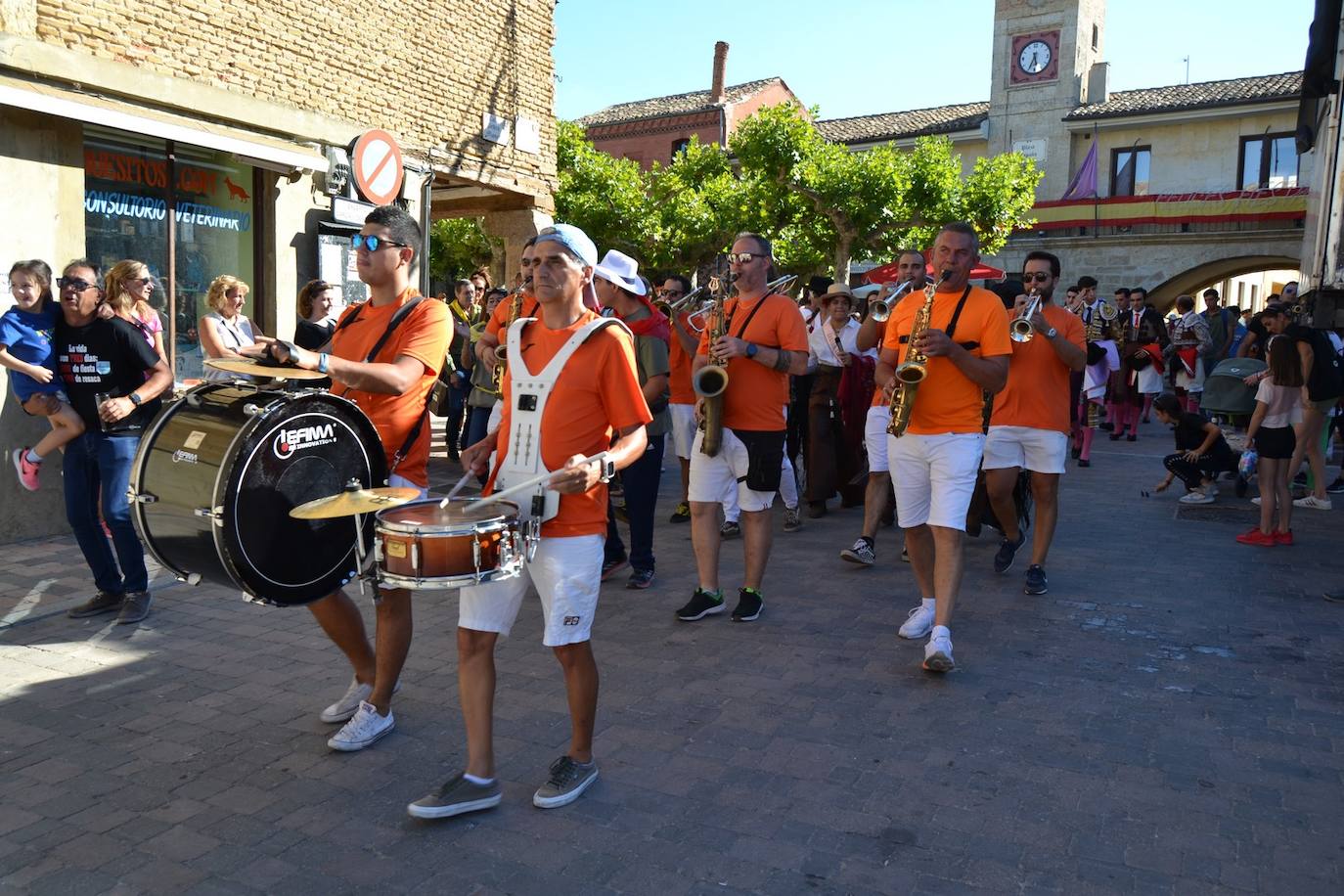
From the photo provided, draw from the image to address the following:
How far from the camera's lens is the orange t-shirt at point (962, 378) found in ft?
16.4

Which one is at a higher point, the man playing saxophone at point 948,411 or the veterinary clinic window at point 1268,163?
the veterinary clinic window at point 1268,163

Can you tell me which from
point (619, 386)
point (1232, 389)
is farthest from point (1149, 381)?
point (619, 386)

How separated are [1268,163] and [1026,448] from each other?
103ft

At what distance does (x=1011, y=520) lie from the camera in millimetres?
6777

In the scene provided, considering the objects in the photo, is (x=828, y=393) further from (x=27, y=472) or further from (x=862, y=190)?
(x=862, y=190)

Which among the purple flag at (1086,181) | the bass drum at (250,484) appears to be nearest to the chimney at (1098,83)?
the purple flag at (1086,181)

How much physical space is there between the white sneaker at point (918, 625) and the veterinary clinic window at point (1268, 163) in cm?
3195

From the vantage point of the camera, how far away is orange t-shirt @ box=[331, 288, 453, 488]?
3.86 m

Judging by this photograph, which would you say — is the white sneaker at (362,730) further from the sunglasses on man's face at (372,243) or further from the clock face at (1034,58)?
the clock face at (1034,58)

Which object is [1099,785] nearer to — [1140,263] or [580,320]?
[580,320]

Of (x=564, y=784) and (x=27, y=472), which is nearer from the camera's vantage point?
(x=564, y=784)

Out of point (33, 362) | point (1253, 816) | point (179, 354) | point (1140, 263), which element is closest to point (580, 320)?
point (1253, 816)

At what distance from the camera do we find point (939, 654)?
4844 mm

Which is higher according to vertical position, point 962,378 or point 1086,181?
point 1086,181
